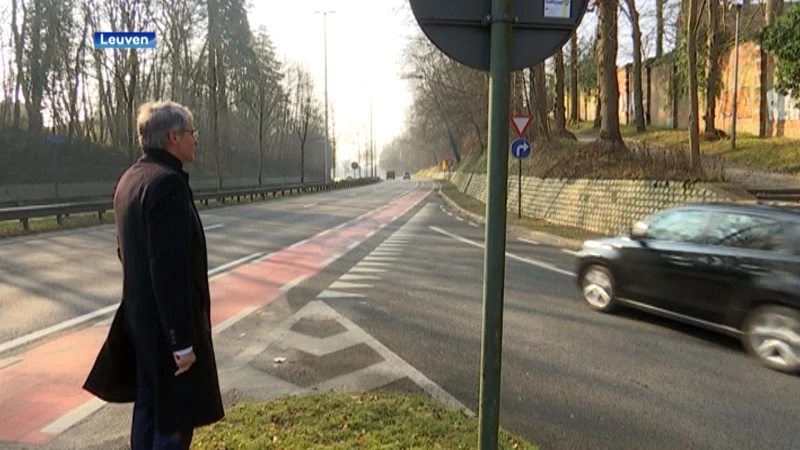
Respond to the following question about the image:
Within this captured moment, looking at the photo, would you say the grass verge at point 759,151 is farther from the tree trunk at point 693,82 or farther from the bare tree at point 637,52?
the bare tree at point 637,52

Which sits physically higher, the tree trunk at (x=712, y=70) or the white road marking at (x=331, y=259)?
the tree trunk at (x=712, y=70)

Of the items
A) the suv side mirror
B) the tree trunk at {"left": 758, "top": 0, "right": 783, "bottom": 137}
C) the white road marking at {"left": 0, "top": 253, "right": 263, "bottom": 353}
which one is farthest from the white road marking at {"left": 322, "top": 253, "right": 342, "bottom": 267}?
the tree trunk at {"left": 758, "top": 0, "right": 783, "bottom": 137}

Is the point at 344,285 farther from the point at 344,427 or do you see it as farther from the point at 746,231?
the point at 746,231

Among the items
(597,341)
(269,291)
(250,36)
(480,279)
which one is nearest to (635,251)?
(597,341)

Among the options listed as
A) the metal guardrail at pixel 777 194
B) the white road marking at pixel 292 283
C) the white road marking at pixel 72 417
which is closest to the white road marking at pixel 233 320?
the white road marking at pixel 292 283

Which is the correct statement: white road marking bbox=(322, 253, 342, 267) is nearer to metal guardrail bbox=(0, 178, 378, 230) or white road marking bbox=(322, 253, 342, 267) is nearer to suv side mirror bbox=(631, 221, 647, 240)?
suv side mirror bbox=(631, 221, 647, 240)

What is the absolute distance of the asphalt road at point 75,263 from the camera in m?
7.30

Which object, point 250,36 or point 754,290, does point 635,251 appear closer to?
Result: point 754,290

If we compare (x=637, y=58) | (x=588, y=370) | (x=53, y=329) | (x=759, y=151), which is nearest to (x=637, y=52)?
(x=637, y=58)

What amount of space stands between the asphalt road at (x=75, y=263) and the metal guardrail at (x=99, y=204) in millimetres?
1092

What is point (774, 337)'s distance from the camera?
533 cm

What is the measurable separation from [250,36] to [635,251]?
53.7 m

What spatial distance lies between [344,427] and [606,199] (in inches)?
579

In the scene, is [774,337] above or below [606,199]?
below
